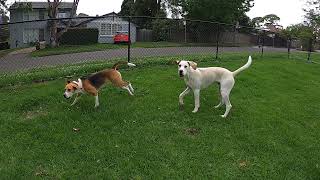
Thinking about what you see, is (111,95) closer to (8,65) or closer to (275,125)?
(275,125)

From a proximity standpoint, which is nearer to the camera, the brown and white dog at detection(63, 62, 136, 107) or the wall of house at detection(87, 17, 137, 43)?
the brown and white dog at detection(63, 62, 136, 107)

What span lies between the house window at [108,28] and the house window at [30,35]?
585cm

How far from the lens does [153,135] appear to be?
7512 millimetres

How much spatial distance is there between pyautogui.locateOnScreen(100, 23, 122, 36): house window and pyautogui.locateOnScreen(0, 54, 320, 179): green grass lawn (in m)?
17.6

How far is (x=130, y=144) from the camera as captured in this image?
7.11m

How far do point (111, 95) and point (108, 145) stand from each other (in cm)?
269

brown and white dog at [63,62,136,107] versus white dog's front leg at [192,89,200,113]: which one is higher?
brown and white dog at [63,62,136,107]

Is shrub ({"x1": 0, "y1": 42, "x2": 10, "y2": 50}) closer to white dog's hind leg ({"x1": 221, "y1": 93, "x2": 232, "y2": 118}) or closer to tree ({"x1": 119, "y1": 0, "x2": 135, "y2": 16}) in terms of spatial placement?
tree ({"x1": 119, "y1": 0, "x2": 135, "y2": 16})

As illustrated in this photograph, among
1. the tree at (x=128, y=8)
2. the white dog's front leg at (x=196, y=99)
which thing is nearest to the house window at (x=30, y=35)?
the tree at (x=128, y=8)

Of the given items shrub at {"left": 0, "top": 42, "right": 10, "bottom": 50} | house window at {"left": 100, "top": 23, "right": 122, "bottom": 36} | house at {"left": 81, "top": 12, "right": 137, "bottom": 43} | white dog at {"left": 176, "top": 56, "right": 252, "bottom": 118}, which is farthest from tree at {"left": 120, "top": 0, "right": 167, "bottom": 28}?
white dog at {"left": 176, "top": 56, "right": 252, "bottom": 118}

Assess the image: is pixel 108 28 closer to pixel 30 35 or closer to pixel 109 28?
pixel 109 28

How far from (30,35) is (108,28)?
28.1 feet

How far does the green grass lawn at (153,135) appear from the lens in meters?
6.37

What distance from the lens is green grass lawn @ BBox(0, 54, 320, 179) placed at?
6.37m
